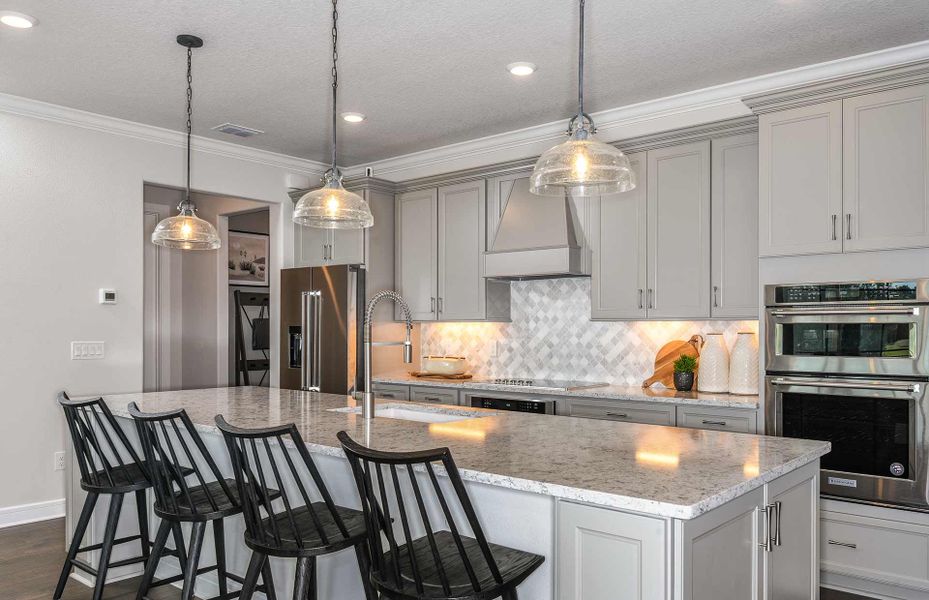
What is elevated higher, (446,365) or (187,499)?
(446,365)

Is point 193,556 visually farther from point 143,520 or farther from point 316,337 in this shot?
point 316,337

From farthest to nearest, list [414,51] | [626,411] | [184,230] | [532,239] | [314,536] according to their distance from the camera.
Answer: [532,239] < [626,411] < [414,51] < [184,230] < [314,536]

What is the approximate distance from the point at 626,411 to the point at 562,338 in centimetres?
103

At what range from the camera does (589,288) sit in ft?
16.2

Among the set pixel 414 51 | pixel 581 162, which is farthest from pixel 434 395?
pixel 581 162

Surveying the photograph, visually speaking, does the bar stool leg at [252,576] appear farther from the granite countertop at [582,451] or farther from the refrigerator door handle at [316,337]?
the refrigerator door handle at [316,337]

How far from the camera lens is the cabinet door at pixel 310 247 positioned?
5.88 m

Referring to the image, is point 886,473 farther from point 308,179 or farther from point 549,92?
point 308,179

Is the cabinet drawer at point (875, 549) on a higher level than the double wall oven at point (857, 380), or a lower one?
lower

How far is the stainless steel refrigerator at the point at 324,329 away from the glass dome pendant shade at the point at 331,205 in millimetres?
2169

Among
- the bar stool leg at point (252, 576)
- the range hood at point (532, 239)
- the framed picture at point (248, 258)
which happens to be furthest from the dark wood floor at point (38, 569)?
the framed picture at point (248, 258)

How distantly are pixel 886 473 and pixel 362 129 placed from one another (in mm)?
3811

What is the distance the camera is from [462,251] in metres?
5.30

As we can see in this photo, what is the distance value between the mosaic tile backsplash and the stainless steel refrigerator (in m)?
0.80
